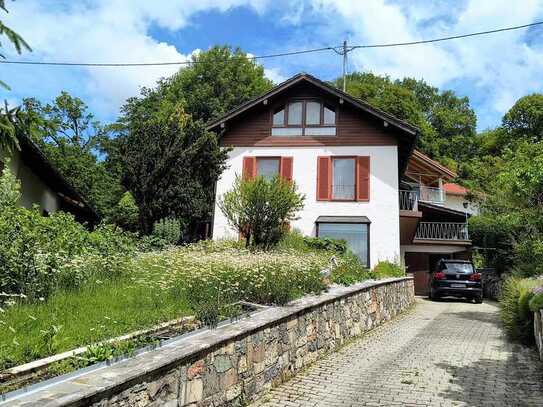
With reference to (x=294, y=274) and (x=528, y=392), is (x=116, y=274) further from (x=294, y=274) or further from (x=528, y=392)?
(x=528, y=392)

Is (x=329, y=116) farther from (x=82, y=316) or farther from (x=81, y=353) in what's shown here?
(x=81, y=353)

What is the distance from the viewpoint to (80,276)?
6141 mm

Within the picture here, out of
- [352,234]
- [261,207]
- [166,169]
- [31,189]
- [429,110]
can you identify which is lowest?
[352,234]

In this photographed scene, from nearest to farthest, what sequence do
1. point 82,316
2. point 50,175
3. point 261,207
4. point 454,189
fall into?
point 82,316, point 261,207, point 50,175, point 454,189

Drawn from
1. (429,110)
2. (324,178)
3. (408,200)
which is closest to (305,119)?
(324,178)

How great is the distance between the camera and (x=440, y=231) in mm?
26891

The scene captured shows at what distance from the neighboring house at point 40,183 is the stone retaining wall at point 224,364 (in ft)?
27.6

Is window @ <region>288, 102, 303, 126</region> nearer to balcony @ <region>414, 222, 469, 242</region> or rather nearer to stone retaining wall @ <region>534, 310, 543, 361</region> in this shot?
balcony @ <region>414, 222, 469, 242</region>

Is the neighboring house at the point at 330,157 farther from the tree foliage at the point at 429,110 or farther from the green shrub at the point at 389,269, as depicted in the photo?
the tree foliage at the point at 429,110

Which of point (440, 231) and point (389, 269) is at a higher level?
point (440, 231)

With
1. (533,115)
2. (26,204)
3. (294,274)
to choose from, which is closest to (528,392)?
(294,274)

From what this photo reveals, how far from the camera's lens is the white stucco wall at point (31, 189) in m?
13.6

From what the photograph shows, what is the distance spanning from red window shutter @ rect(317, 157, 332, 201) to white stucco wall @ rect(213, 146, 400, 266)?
0.17m

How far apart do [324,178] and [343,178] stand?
0.82 metres
